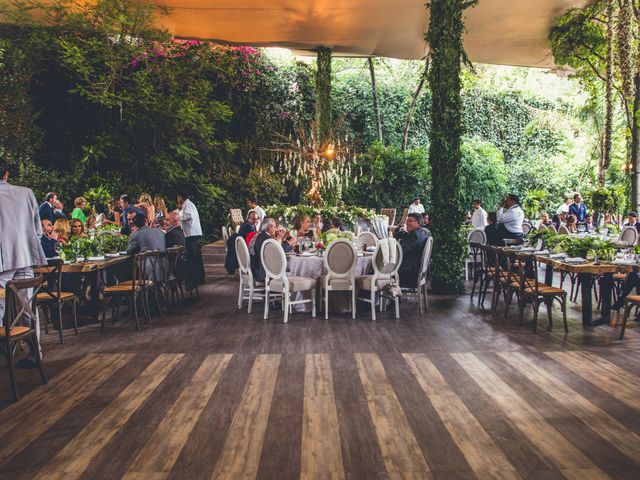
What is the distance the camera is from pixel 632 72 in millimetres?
10969

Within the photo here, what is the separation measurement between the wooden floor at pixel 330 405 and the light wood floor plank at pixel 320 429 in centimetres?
1

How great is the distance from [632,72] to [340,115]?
30.3 feet

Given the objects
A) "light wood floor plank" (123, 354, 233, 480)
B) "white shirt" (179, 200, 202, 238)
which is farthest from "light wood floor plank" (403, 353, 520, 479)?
"white shirt" (179, 200, 202, 238)

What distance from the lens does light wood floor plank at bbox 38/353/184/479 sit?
310cm

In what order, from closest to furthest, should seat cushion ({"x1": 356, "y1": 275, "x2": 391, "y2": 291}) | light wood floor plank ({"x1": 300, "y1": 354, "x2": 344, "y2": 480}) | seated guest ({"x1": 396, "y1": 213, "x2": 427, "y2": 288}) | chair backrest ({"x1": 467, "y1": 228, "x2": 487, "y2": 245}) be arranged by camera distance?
light wood floor plank ({"x1": 300, "y1": 354, "x2": 344, "y2": 480}), seat cushion ({"x1": 356, "y1": 275, "x2": 391, "y2": 291}), seated guest ({"x1": 396, "y1": 213, "x2": 427, "y2": 288}), chair backrest ({"x1": 467, "y1": 228, "x2": 487, "y2": 245})

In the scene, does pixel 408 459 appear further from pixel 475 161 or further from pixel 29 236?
pixel 475 161

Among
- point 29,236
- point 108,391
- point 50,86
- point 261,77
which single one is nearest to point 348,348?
point 108,391

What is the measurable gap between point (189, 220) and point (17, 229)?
4.51 metres

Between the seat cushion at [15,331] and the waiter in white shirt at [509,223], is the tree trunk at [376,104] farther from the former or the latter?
the seat cushion at [15,331]

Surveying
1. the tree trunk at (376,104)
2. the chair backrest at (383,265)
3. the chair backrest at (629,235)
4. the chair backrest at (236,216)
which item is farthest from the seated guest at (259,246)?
the tree trunk at (376,104)

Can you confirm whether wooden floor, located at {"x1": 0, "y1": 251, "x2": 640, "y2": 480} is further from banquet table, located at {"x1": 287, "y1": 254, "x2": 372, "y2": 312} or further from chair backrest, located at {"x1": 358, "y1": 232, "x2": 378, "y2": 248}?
chair backrest, located at {"x1": 358, "y1": 232, "x2": 378, "y2": 248}

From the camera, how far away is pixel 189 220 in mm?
9242

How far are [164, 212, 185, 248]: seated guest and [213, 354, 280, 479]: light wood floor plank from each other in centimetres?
375

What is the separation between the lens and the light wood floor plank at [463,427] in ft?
9.99
